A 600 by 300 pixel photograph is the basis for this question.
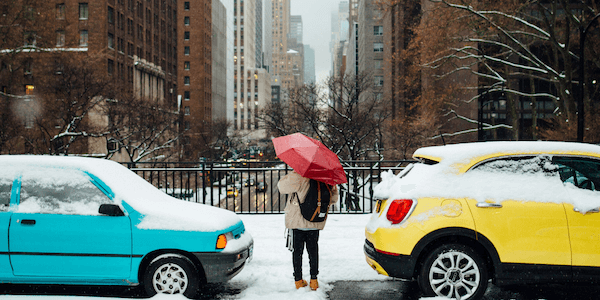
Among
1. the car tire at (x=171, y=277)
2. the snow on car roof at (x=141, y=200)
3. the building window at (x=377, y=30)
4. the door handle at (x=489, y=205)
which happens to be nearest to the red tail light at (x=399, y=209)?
the door handle at (x=489, y=205)

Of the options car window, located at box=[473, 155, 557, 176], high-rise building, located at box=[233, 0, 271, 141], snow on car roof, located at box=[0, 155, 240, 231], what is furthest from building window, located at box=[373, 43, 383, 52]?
snow on car roof, located at box=[0, 155, 240, 231]

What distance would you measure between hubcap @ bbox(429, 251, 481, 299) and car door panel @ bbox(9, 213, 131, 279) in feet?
11.0

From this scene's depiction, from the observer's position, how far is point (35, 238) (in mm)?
4879

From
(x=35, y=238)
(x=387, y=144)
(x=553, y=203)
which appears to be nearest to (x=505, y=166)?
(x=553, y=203)

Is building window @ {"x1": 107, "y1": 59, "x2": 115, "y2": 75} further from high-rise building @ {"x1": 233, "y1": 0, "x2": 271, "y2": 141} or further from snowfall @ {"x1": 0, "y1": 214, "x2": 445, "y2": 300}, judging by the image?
high-rise building @ {"x1": 233, "y1": 0, "x2": 271, "y2": 141}

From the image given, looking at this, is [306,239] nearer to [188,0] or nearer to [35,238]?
[35,238]

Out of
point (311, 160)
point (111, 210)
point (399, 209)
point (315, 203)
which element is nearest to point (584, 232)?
point (399, 209)

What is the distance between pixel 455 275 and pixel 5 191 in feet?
16.7

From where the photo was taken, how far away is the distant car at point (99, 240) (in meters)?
4.87

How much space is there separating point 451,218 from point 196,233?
278cm

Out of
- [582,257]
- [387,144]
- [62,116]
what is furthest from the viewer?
[387,144]

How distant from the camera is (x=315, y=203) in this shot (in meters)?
5.09

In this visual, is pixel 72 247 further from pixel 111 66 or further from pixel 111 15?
pixel 111 15

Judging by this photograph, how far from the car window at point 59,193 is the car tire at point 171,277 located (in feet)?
3.00
